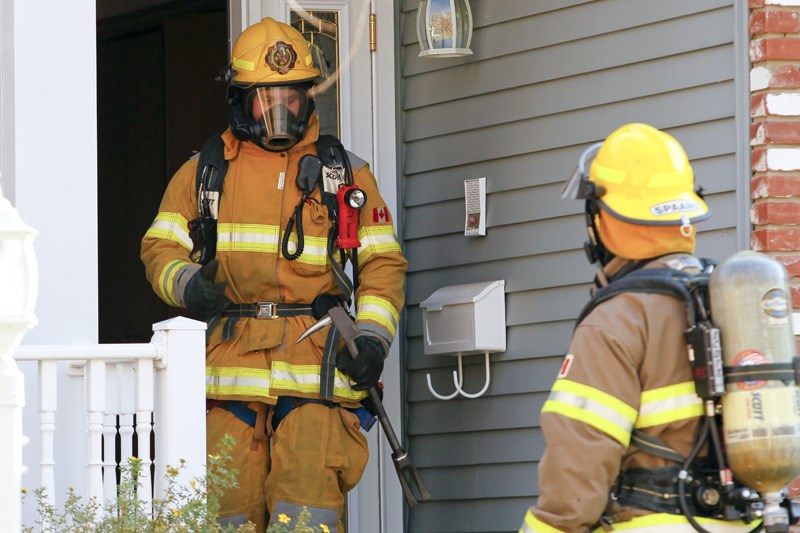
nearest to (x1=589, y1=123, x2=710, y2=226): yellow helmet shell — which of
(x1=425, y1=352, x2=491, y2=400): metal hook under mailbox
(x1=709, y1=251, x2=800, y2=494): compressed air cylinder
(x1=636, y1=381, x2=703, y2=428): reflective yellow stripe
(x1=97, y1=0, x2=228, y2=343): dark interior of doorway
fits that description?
(x1=709, y1=251, x2=800, y2=494): compressed air cylinder

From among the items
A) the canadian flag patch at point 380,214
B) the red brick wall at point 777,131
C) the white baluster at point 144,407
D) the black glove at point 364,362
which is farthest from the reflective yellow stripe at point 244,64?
the red brick wall at point 777,131

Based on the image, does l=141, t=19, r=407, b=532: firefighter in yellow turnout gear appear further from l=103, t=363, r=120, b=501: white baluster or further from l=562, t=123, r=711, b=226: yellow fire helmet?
l=562, t=123, r=711, b=226: yellow fire helmet

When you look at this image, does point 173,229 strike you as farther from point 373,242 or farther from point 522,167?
point 522,167

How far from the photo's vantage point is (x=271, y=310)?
6324 mm

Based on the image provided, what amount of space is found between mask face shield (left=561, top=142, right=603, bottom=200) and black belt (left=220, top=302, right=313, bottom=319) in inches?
95.3

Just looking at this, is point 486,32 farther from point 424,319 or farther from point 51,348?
point 51,348

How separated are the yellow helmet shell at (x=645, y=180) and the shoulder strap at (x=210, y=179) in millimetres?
2668

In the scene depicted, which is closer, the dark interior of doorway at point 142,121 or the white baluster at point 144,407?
the white baluster at point 144,407

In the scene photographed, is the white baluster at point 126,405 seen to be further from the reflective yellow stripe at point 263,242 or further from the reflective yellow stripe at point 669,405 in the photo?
the reflective yellow stripe at point 669,405

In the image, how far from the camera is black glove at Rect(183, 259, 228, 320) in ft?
20.2

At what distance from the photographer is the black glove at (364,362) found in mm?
6176

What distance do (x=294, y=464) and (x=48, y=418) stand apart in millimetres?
1238

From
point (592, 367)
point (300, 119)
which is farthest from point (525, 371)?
point (592, 367)

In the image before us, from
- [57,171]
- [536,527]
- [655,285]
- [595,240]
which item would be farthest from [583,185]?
[57,171]
